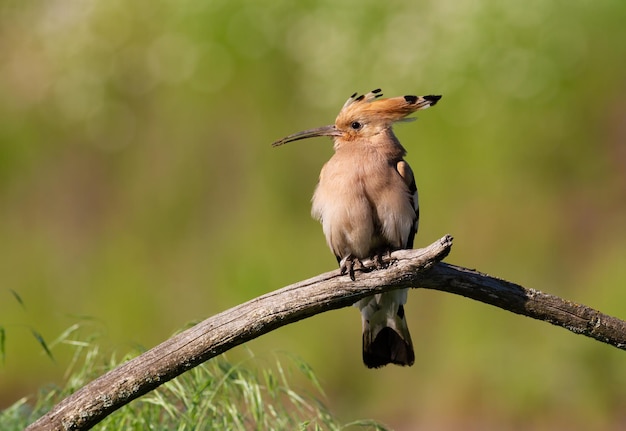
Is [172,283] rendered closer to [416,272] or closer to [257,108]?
[257,108]

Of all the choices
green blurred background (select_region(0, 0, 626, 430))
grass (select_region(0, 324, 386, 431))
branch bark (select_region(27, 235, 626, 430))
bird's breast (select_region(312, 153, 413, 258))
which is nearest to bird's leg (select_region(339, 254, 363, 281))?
branch bark (select_region(27, 235, 626, 430))

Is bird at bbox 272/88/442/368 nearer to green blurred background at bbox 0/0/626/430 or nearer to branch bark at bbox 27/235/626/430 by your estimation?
branch bark at bbox 27/235/626/430

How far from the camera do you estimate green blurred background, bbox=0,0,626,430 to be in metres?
5.27

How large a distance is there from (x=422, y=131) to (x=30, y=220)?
2395 mm

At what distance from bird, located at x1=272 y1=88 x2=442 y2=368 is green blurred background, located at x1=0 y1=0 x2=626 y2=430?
2104mm

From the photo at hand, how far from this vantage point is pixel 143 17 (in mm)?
6105

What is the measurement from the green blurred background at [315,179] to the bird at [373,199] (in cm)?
210

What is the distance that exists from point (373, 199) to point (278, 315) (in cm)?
61

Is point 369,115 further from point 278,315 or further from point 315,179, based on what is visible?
point 315,179

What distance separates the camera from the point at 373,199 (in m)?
2.87

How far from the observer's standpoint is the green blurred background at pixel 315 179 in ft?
17.3

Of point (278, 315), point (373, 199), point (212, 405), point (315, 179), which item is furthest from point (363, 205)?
point (315, 179)

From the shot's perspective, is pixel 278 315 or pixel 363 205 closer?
pixel 278 315

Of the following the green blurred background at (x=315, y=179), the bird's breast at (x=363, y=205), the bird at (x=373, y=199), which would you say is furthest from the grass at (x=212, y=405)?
the green blurred background at (x=315, y=179)
